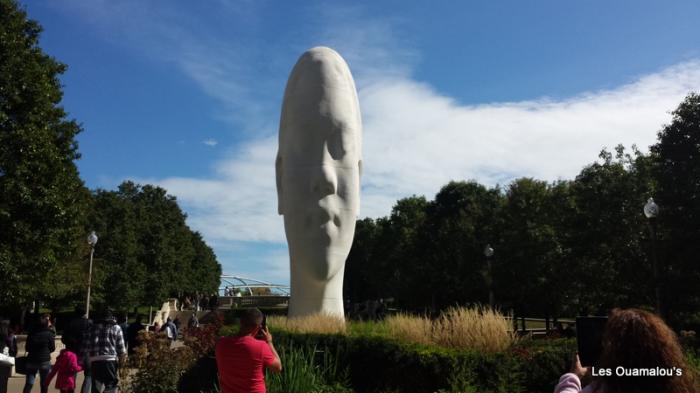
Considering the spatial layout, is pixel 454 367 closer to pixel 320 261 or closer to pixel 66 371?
pixel 66 371

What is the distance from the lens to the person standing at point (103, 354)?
8688mm

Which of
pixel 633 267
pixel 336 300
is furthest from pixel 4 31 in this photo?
pixel 633 267

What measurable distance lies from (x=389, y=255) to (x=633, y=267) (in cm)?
2941

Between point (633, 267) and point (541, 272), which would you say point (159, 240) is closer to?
point (541, 272)

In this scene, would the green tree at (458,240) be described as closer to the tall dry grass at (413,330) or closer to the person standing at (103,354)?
the tall dry grass at (413,330)

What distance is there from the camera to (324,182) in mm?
14836

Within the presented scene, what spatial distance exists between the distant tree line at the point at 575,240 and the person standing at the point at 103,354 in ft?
39.3

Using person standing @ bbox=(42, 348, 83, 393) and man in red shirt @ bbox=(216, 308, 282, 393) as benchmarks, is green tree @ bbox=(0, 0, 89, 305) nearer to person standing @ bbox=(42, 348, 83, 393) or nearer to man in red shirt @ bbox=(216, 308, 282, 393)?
person standing @ bbox=(42, 348, 83, 393)

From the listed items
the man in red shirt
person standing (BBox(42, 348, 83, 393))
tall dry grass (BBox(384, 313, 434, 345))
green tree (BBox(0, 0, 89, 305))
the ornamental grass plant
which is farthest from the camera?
green tree (BBox(0, 0, 89, 305))

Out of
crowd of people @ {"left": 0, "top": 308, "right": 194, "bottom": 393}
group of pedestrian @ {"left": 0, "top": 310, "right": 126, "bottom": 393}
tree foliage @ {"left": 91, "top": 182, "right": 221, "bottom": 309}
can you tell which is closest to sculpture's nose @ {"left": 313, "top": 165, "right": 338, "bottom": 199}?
crowd of people @ {"left": 0, "top": 308, "right": 194, "bottom": 393}

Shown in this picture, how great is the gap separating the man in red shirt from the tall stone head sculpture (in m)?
9.94

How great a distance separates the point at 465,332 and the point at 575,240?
1759cm

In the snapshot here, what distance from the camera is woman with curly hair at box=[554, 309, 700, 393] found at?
7.16 feet

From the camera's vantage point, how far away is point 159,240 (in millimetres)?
44031
